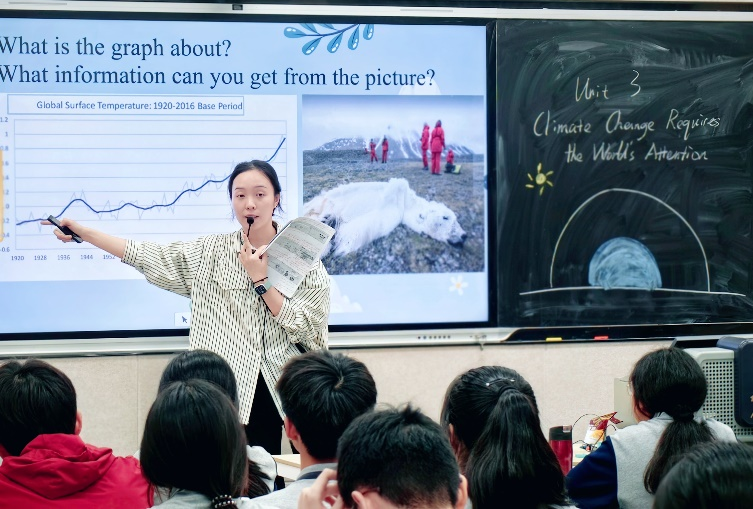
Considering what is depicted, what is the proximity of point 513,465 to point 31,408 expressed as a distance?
3.49ft

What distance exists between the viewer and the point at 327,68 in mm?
4008

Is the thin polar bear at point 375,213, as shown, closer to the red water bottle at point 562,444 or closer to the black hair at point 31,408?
the red water bottle at point 562,444

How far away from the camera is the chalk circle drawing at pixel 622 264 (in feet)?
13.9

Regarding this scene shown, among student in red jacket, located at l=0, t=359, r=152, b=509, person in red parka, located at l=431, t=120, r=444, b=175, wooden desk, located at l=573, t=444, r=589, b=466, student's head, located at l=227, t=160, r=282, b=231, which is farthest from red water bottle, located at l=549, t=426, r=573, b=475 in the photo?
person in red parka, located at l=431, t=120, r=444, b=175

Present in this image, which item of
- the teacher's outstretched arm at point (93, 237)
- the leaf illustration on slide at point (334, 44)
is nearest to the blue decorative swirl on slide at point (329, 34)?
the leaf illustration on slide at point (334, 44)

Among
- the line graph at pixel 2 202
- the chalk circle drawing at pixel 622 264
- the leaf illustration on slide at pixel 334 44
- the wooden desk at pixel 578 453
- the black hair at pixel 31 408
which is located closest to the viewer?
the black hair at pixel 31 408

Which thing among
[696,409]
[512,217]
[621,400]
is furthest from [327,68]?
[696,409]

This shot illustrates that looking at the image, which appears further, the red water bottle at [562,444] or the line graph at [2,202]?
the line graph at [2,202]

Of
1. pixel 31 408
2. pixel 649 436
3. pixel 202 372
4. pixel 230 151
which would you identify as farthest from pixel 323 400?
pixel 230 151

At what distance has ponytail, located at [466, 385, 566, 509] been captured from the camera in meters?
1.83

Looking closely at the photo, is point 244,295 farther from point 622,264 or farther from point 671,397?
point 622,264

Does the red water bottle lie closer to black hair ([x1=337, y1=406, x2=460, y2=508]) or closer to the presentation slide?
black hair ([x1=337, y1=406, x2=460, y2=508])

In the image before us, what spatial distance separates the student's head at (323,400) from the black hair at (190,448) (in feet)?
0.97

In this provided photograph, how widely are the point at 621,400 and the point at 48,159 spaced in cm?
249
